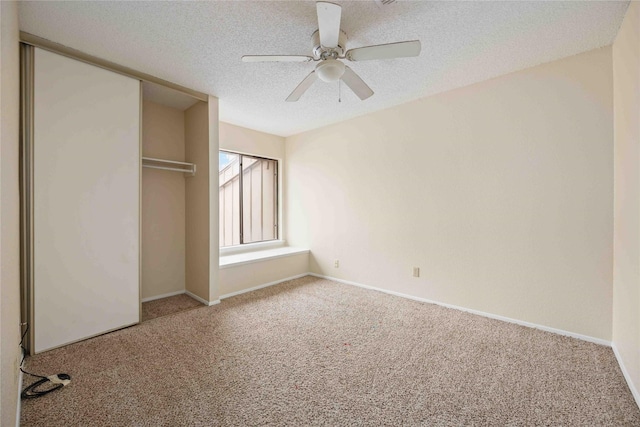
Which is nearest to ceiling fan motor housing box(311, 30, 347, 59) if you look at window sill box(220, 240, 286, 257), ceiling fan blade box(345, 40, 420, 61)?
ceiling fan blade box(345, 40, 420, 61)

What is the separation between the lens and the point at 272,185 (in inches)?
195

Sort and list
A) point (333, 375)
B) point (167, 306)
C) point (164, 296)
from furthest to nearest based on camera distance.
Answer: point (164, 296) < point (167, 306) < point (333, 375)

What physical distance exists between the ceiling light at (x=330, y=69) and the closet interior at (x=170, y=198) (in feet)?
6.08

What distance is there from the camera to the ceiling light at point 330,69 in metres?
1.89

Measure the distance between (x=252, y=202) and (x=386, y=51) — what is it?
3675mm

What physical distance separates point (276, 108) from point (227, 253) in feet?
7.35

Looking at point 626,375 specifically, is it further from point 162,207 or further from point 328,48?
point 162,207

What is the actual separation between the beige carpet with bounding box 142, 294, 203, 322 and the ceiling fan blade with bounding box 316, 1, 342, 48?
3.01m

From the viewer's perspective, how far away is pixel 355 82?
2.18 metres

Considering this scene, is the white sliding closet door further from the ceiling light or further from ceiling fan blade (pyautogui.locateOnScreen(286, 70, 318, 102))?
the ceiling light

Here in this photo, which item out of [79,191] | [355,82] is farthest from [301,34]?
[79,191]

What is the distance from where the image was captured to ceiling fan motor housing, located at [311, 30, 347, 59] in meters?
1.90

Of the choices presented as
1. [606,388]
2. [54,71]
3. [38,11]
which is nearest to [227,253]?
[54,71]

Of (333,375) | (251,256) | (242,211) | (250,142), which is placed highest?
(250,142)
